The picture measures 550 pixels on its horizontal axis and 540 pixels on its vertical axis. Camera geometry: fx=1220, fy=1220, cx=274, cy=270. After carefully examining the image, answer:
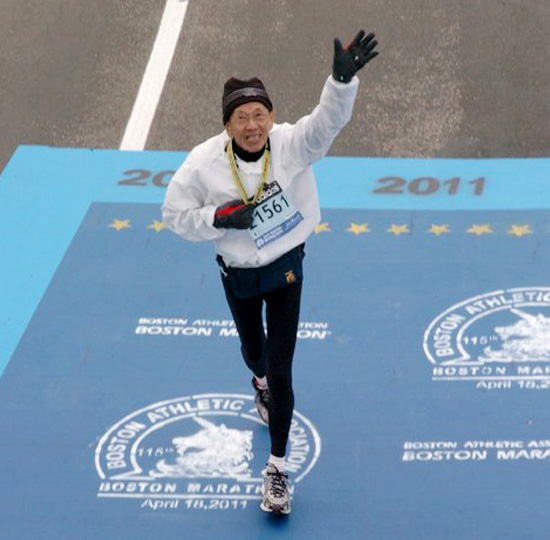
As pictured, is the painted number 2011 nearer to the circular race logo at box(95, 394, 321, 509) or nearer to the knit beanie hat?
the circular race logo at box(95, 394, 321, 509)

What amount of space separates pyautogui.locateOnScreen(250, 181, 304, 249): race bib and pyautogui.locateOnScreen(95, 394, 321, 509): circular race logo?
1.29 metres

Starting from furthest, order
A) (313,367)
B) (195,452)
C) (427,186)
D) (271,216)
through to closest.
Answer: (427,186) → (313,367) → (195,452) → (271,216)

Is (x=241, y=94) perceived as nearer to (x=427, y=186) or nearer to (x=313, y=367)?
(x=313, y=367)

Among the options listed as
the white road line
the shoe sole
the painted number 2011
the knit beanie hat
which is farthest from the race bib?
the white road line

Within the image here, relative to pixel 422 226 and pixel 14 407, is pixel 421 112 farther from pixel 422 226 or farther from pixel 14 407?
pixel 14 407

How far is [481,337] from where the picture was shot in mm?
6715

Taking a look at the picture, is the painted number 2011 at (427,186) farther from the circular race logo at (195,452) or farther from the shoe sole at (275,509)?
the shoe sole at (275,509)

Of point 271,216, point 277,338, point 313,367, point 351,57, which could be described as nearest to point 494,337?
point 313,367

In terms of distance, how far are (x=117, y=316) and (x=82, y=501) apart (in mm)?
1551

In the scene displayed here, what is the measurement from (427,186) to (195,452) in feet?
9.74

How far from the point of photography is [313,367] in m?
6.65

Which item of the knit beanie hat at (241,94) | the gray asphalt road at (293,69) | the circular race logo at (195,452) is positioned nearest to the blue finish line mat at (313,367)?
the circular race logo at (195,452)

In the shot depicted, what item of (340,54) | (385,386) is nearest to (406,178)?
(385,386)

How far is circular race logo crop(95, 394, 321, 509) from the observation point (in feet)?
19.3
